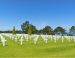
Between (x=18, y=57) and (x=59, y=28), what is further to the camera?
(x=59, y=28)

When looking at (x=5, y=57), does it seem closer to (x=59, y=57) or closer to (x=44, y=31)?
(x=59, y=57)

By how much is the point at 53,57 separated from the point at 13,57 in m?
2.48

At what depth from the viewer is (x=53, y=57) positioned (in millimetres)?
14422

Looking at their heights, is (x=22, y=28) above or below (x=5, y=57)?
above

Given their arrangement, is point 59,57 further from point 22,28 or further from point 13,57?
point 22,28

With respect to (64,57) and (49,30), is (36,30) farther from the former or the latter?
(64,57)

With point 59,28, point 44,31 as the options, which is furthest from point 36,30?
point 59,28

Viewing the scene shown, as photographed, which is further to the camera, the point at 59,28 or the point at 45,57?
the point at 59,28

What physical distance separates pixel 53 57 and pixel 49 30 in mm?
98577

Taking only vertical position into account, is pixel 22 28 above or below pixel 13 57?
above

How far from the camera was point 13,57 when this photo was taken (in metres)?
14.4

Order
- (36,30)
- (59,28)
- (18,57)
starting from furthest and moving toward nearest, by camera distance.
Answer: (59,28) → (36,30) → (18,57)

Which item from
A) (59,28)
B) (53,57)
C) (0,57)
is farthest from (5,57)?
(59,28)

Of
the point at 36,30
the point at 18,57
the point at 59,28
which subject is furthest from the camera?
the point at 59,28
